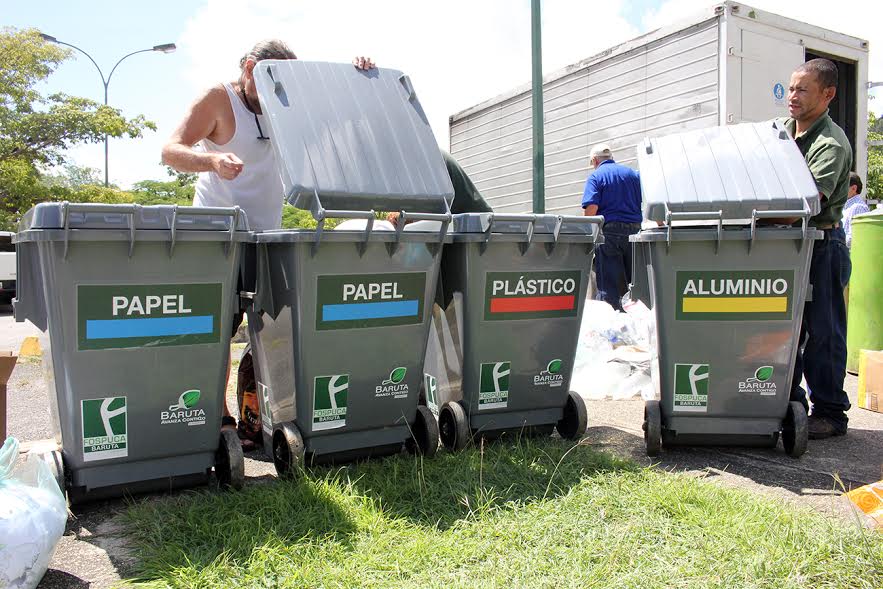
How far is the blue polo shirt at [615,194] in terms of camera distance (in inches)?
258

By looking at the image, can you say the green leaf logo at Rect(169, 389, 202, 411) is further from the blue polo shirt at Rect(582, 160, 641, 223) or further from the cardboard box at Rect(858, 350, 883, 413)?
the blue polo shirt at Rect(582, 160, 641, 223)

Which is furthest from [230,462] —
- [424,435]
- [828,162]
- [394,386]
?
[828,162]

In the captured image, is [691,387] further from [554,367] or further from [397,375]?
[397,375]

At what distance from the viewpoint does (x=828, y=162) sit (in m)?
3.43

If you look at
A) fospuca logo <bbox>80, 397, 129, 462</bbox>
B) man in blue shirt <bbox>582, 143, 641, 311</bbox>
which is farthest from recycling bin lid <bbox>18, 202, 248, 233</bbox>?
man in blue shirt <bbox>582, 143, 641, 311</bbox>

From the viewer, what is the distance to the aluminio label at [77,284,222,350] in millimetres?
2482

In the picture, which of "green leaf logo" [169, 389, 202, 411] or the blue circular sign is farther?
the blue circular sign

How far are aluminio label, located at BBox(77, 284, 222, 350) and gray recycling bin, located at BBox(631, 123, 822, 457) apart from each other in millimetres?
1960

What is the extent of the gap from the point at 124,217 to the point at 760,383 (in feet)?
9.26

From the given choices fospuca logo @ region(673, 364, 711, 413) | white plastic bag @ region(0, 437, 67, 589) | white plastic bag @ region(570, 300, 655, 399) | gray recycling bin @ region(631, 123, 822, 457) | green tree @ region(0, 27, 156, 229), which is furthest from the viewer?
green tree @ region(0, 27, 156, 229)

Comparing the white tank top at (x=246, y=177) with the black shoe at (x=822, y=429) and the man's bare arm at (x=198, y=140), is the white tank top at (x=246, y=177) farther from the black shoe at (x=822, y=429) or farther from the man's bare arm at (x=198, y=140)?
the black shoe at (x=822, y=429)

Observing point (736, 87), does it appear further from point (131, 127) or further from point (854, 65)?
point (131, 127)

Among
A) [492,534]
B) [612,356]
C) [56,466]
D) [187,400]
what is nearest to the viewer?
[492,534]

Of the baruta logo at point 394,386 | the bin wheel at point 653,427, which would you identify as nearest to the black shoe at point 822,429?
the bin wheel at point 653,427
